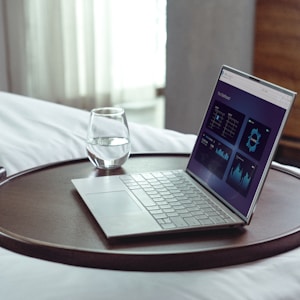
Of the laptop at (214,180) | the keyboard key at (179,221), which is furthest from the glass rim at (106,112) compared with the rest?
the keyboard key at (179,221)

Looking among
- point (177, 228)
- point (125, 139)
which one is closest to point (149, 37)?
point (125, 139)

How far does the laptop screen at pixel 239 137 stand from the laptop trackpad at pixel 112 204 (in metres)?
0.16

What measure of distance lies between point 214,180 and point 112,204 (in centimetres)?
19

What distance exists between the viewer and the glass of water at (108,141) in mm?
1387

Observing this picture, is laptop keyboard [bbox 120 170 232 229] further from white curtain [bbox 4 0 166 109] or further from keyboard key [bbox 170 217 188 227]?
white curtain [bbox 4 0 166 109]

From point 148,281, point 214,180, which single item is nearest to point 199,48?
point 214,180

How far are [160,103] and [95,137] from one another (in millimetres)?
3023

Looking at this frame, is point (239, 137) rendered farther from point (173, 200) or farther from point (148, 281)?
point (148, 281)

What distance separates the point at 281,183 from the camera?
4.45ft

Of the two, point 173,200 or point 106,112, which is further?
point 106,112

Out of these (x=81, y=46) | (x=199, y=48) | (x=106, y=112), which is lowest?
(x=81, y=46)

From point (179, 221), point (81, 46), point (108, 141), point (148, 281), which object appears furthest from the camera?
point (81, 46)

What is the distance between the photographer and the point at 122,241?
107cm

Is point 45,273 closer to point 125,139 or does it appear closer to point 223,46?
point 125,139
